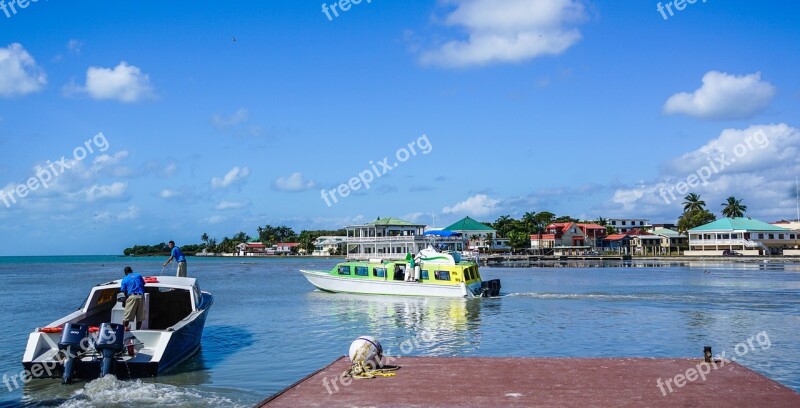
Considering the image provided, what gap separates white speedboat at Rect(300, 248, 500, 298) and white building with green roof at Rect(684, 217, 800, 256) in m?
89.1

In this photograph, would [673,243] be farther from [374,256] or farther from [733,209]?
[374,256]

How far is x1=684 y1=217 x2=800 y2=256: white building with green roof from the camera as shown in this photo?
4429 inches

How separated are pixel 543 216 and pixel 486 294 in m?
115

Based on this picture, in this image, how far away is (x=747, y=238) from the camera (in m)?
113

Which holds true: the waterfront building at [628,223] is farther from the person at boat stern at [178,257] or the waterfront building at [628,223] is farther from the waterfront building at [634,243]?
the person at boat stern at [178,257]

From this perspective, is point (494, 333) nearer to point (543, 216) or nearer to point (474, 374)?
point (474, 374)

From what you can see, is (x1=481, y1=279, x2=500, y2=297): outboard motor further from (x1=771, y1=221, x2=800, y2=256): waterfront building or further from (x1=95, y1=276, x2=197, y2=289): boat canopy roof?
(x1=771, y1=221, x2=800, y2=256): waterfront building

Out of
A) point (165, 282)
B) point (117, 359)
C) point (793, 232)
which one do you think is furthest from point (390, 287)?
point (793, 232)

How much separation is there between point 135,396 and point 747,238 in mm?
118253

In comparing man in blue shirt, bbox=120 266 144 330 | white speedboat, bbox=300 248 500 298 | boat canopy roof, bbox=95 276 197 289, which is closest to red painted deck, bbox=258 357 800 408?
man in blue shirt, bbox=120 266 144 330

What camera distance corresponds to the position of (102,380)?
14.4 m

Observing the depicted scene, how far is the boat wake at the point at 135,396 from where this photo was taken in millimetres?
13422

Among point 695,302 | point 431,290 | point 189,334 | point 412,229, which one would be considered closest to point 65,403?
point 189,334

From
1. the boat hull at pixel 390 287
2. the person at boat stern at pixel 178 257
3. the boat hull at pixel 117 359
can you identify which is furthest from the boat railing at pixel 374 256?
the boat hull at pixel 117 359
